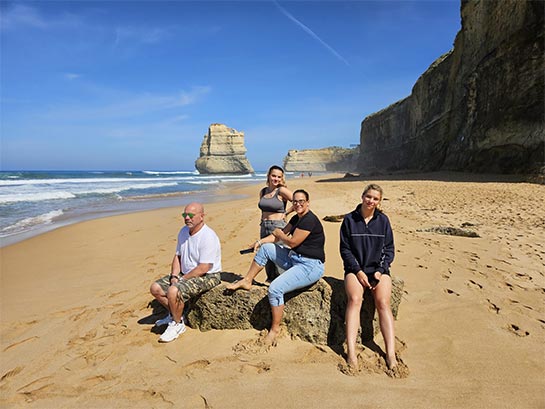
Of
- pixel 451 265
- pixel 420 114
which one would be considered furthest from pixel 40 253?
pixel 420 114

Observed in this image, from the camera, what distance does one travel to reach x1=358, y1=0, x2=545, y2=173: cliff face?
48.5 feet

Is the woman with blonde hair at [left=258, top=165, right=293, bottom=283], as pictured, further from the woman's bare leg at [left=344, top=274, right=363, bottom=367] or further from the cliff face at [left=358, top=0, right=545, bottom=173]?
the cliff face at [left=358, top=0, right=545, bottom=173]

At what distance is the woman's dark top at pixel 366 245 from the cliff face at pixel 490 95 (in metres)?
15.5

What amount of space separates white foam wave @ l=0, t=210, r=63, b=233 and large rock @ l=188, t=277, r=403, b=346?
9472 millimetres

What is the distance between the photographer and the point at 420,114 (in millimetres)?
33375

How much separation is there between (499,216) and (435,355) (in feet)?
24.6

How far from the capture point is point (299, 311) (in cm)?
330

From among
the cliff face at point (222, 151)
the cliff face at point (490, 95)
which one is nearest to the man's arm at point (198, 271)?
the cliff face at point (490, 95)

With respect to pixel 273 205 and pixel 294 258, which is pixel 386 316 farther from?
pixel 273 205

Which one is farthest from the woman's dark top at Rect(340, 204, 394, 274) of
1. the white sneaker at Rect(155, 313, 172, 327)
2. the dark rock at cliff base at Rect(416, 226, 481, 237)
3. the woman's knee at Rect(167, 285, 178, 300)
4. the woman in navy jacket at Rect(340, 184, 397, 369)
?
the dark rock at cliff base at Rect(416, 226, 481, 237)

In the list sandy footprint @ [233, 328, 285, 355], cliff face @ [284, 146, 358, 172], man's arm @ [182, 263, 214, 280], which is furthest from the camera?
cliff face @ [284, 146, 358, 172]

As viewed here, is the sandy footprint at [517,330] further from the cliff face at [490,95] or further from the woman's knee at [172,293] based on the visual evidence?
the cliff face at [490,95]

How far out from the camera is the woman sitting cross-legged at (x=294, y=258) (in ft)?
10.4

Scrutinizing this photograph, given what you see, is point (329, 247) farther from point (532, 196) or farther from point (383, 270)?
point (532, 196)
